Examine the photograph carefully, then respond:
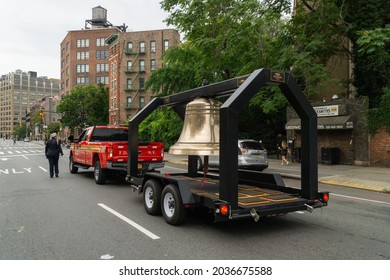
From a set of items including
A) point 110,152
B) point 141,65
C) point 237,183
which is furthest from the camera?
point 141,65

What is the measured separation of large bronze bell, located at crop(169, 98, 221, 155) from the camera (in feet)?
21.2

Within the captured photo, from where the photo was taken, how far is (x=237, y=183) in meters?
5.27

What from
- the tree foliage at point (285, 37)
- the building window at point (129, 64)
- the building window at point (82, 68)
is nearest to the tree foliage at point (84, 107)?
the building window at point (129, 64)

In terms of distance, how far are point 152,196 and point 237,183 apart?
2.49 meters

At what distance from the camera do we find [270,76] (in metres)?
5.75

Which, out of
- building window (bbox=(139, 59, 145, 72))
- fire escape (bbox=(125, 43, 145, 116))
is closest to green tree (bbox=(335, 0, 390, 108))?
fire escape (bbox=(125, 43, 145, 116))

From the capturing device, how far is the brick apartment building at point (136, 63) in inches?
2260

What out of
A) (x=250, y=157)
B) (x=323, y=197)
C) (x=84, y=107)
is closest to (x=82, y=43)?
(x=84, y=107)

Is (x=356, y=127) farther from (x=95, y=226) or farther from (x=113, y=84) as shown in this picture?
(x=113, y=84)

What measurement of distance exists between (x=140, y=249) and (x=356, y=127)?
673 inches

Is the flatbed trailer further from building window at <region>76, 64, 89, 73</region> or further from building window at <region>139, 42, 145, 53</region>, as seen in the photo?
building window at <region>76, 64, 89, 73</region>

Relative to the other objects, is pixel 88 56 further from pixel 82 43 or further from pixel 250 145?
pixel 250 145

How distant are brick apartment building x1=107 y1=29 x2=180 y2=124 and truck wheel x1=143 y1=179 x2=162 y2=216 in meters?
50.6

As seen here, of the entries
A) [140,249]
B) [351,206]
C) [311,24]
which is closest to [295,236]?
[140,249]
